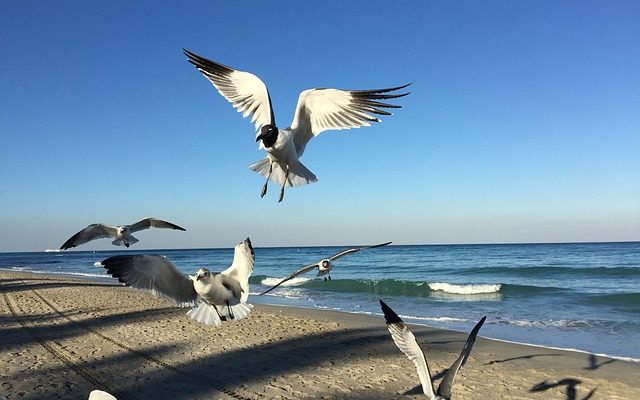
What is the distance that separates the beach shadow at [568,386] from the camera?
7352 millimetres

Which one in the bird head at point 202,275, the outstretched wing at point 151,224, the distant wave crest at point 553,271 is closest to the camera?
the bird head at point 202,275

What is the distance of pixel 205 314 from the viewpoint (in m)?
5.18

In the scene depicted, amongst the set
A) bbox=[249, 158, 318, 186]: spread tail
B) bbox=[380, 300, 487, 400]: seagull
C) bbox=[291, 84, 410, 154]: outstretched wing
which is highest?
bbox=[291, 84, 410, 154]: outstretched wing

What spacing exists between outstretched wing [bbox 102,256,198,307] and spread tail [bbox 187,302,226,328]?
0.26 meters

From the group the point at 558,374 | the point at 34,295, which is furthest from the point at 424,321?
the point at 34,295

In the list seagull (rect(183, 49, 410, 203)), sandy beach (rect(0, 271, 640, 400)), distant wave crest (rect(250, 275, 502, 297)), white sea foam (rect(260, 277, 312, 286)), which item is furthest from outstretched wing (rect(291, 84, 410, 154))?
white sea foam (rect(260, 277, 312, 286))

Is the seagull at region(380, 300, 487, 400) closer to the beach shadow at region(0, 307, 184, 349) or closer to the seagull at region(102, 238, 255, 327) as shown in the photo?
the seagull at region(102, 238, 255, 327)

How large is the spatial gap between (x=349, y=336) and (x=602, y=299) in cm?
1223

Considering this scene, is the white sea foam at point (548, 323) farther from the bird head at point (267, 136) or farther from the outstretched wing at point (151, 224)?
the bird head at point (267, 136)

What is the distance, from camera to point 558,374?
831 cm

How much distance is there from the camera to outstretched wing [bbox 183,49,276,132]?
5.02m

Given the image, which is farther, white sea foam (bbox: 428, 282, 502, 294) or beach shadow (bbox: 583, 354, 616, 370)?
white sea foam (bbox: 428, 282, 502, 294)

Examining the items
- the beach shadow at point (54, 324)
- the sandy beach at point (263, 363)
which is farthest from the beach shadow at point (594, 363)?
the beach shadow at point (54, 324)

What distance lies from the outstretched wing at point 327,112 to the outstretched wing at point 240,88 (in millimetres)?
324
